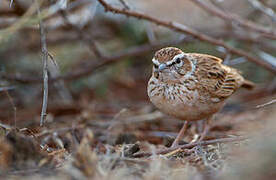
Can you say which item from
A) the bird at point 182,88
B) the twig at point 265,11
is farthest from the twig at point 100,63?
the bird at point 182,88

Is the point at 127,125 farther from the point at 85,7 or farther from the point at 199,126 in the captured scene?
the point at 85,7

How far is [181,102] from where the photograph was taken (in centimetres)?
441

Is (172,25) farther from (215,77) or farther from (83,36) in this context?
(83,36)

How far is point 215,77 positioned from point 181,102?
36.1 inches

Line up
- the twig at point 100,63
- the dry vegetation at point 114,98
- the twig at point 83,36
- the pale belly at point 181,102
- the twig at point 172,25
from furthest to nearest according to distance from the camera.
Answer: the twig at point 100,63, the twig at point 83,36, the twig at point 172,25, the pale belly at point 181,102, the dry vegetation at point 114,98

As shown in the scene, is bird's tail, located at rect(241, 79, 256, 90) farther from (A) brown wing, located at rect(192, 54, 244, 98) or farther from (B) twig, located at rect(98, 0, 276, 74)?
(B) twig, located at rect(98, 0, 276, 74)

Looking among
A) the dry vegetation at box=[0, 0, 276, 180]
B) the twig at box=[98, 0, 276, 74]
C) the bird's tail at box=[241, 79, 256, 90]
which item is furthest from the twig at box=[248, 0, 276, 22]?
the bird's tail at box=[241, 79, 256, 90]

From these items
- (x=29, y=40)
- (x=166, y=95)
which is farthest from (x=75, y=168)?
(x=29, y=40)

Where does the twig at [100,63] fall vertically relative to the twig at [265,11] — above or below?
below

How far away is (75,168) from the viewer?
266 centimetres

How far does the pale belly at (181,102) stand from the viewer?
4.41 metres

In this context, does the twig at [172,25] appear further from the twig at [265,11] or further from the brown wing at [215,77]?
the twig at [265,11]

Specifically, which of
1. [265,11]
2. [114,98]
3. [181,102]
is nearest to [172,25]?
[181,102]

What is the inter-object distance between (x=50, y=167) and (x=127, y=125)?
10.6 feet
